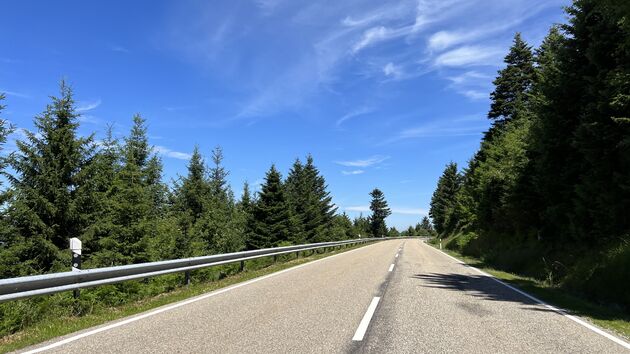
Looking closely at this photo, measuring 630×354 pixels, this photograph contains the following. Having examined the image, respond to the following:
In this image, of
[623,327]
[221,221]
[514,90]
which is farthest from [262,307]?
[514,90]

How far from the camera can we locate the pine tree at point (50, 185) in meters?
18.0

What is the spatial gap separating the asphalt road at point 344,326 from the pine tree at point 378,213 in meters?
118

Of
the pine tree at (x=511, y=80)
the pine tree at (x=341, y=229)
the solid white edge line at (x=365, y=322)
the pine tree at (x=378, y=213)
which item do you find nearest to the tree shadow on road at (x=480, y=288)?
the solid white edge line at (x=365, y=322)

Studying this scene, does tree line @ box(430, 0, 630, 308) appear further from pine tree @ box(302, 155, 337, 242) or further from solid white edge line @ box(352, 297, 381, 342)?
pine tree @ box(302, 155, 337, 242)

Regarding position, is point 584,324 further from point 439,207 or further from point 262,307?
point 439,207

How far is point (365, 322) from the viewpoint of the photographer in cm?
696

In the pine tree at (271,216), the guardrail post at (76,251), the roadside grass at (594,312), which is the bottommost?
the roadside grass at (594,312)

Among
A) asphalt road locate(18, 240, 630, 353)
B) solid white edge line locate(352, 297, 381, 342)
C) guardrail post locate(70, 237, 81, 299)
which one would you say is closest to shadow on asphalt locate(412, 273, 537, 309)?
asphalt road locate(18, 240, 630, 353)

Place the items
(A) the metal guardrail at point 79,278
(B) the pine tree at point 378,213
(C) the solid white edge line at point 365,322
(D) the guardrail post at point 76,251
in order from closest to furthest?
1. (C) the solid white edge line at point 365,322
2. (A) the metal guardrail at point 79,278
3. (D) the guardrail post at point 76,251
4. (B) the pine tree at point 378,213

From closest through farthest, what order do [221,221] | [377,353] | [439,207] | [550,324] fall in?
[377,353], [550,324], [221,221], [439,207]

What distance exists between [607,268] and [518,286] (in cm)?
243

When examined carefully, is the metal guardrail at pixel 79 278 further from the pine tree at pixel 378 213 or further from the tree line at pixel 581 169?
the pine tree at pixel 378 213

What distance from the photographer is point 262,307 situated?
8.42 meters

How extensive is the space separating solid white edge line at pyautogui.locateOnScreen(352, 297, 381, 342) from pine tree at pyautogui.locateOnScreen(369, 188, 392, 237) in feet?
391
